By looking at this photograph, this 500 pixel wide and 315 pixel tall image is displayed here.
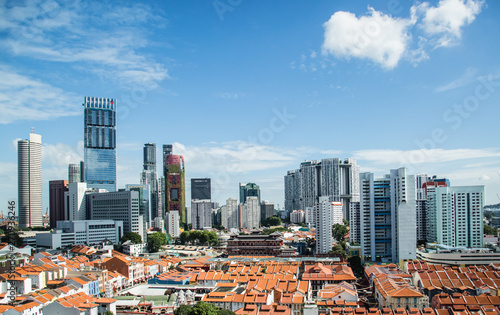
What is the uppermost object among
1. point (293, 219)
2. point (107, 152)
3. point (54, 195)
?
point (107, 152)

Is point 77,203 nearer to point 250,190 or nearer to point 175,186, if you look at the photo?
point 175,186

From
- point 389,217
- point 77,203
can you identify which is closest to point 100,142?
point 77,203

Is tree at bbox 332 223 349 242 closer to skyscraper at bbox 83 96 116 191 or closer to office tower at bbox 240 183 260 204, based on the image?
skyscraper at bbox 83 96 116 191

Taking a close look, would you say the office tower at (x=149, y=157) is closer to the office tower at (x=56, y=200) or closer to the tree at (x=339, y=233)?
the office tower at (x=56, y=200)

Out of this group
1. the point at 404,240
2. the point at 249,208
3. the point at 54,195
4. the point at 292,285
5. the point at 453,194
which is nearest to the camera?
the point at 292,285

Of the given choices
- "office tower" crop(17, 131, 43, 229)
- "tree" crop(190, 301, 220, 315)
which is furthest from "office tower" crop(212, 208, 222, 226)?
"tree" crop(190, 301, 220, 315)

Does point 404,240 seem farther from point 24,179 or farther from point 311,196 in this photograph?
point 24,179

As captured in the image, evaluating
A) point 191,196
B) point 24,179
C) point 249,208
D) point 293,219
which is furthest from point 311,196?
point 24,179
